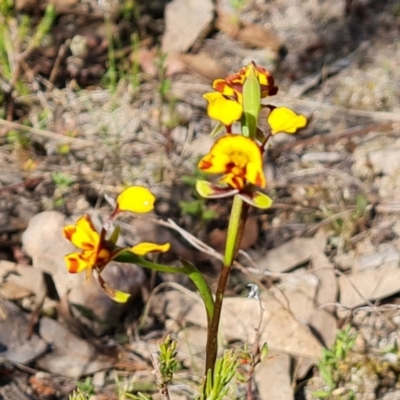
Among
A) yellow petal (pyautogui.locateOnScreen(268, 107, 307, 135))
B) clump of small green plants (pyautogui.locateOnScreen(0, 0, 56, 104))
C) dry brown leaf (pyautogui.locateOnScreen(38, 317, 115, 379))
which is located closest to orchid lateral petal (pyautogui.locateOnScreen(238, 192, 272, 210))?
yellow petal (pyautogui.locateOnScreen(268, 107, 307, 135))

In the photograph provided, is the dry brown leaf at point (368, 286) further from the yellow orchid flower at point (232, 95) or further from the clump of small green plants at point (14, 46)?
the clump of small green plants at point (14, 46)

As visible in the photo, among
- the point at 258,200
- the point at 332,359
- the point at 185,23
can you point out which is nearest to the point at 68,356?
the point at 332,359

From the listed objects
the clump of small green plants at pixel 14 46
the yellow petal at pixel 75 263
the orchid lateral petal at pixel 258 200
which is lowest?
the yellow petal at pixel 75 263

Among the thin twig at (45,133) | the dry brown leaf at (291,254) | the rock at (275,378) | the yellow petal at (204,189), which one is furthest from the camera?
the thin twig at (45,133)

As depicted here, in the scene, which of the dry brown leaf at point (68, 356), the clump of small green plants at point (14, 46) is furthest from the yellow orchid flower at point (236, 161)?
the clump of small green plants at point (14, 46)

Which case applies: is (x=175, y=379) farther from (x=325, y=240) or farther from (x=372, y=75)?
(x=372, y=75)

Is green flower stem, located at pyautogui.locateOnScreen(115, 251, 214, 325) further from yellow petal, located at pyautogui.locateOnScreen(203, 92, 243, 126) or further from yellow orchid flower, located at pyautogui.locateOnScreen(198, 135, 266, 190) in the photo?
yellow petal, located at pyautogui.locateOnScreen(203, 92, 243, 126)

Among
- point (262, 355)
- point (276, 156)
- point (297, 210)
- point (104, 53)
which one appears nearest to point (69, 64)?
point (104, 53)
